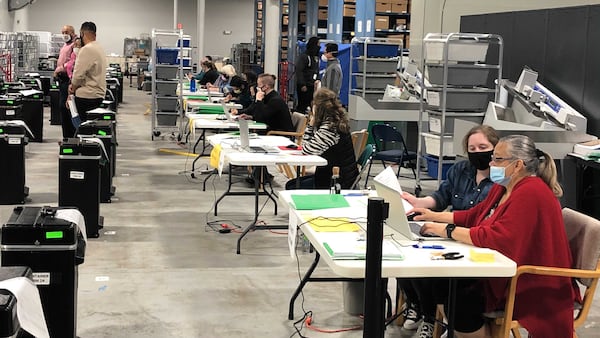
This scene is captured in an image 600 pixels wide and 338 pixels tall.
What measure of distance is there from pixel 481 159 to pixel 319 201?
914 mm

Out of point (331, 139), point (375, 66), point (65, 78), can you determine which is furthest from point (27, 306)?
point (375, 66)

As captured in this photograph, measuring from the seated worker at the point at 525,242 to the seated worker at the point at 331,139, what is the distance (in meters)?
2.61

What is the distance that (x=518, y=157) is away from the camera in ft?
11.4

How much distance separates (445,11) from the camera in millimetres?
11227

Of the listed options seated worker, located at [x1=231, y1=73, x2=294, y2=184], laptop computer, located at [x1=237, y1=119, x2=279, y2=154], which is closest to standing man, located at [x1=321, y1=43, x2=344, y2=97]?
seated worker, located at [x1=231, y1=73, x2=294, y2=184]

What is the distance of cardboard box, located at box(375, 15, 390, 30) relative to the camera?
15.3 meters

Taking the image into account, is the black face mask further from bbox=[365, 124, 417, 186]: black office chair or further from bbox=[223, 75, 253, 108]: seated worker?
bbox=[223, 75, 253, 108]: seated worker

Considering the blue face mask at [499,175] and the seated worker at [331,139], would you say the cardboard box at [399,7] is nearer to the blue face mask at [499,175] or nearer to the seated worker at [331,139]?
the seated worker at [331,139]

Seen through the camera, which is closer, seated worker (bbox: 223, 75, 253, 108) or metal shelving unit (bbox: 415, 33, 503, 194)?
metal shelving unit (bbox: 415, 33, 503, 194)

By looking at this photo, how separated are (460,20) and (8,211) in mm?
6519

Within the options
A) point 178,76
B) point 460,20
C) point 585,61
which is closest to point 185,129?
point 178,76

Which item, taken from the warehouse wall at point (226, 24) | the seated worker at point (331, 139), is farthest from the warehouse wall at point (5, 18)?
the seated worker at point (331, 139)

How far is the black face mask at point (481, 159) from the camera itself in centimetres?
432

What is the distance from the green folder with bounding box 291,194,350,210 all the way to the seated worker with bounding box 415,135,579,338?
0.77m
